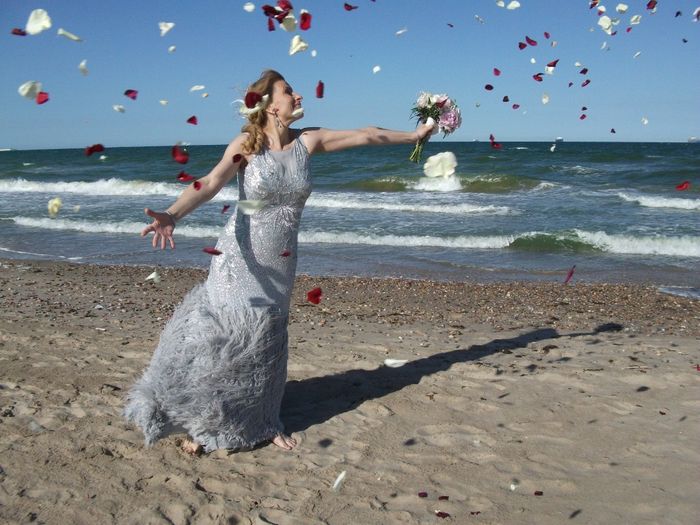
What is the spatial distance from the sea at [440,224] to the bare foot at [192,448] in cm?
214

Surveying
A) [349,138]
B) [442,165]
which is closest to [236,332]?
[349,138]

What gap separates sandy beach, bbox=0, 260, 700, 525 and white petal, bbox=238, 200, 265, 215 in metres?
1.51

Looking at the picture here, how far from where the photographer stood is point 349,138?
4.48 meters

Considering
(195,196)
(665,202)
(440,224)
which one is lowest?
(440,224)

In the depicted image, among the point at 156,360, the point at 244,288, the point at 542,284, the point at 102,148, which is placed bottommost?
the point at 542,284

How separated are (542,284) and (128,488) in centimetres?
818

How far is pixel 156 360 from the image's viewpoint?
13.5 ft

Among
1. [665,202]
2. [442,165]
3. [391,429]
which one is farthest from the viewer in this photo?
[665,202]

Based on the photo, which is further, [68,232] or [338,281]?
[68,232]

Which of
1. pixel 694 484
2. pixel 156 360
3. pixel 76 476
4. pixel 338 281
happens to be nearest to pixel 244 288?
pixel 156 360

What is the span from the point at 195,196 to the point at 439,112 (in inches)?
87.7

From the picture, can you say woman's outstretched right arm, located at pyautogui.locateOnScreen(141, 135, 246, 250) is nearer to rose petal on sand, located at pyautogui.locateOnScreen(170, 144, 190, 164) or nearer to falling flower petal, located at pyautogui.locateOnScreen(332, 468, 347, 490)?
rose petal on sand, located at pyautogui.locateOnScreen(170, 144, 190, 164)

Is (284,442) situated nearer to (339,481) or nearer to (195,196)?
(339,481)

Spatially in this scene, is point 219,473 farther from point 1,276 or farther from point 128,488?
point 1,276
